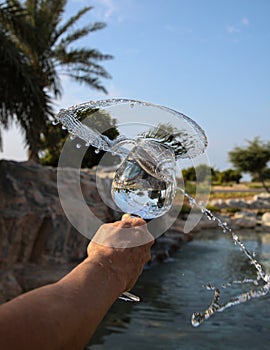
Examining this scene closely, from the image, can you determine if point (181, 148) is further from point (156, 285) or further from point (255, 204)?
point (255, 204)

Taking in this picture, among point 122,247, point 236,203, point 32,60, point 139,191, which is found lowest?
point 236,203

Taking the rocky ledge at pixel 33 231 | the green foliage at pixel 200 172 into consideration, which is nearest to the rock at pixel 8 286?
the rocky ledge at pixel 33 231

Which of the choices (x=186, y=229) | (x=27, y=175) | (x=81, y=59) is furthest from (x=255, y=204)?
(x=186, y=229)

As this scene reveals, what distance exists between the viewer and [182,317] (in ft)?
17.1

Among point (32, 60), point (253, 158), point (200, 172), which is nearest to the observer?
point (200, 172)

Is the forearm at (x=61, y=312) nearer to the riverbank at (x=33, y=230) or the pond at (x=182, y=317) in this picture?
the pond at (x=182, y=317)

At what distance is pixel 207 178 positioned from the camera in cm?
162

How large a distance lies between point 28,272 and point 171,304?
2018 mm

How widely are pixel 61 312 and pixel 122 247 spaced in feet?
0.99

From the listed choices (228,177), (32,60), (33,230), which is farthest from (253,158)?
(33,230)

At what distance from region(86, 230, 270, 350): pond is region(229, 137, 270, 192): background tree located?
90.3 feet

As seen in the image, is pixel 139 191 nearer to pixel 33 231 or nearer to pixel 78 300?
pixel 78 300

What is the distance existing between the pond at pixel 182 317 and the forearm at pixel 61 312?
3.38 m

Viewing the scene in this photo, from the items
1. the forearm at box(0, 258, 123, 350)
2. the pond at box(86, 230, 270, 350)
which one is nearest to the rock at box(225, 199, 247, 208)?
the pond at box(86, 230, 270, 350)
